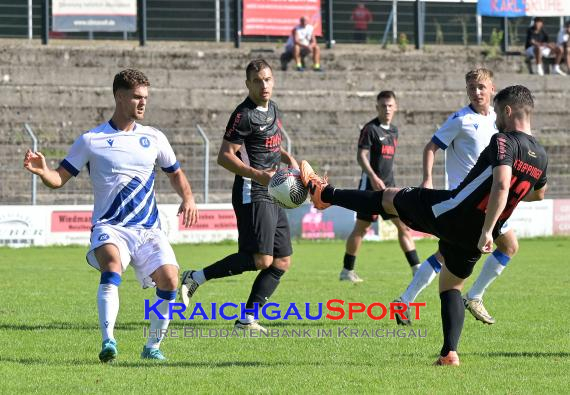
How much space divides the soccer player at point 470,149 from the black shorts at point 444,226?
2173 mm

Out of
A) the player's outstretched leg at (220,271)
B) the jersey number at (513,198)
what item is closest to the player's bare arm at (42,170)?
the player's outstretched leg at (220,271)

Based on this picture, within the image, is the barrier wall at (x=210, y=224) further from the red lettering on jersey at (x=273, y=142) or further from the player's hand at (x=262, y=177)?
the player's hand at (x=262, y=177)

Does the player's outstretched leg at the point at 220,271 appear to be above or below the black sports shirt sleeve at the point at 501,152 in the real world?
below

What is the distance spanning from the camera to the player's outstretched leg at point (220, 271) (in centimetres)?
1000

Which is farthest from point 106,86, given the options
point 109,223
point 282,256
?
point 109,223

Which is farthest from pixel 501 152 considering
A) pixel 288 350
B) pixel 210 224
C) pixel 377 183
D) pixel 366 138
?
pixel 210 224

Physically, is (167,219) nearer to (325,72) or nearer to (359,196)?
(325,72)

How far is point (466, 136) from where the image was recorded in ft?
34.6

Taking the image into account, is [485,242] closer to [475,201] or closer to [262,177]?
[475,201]

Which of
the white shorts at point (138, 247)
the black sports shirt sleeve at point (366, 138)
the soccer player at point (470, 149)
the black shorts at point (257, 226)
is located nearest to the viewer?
the white shorts at point (138, 247)

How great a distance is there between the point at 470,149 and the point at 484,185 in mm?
3035

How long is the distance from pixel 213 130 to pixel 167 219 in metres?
4.26

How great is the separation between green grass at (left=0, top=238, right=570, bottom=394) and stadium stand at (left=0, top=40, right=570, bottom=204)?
35.0 ft

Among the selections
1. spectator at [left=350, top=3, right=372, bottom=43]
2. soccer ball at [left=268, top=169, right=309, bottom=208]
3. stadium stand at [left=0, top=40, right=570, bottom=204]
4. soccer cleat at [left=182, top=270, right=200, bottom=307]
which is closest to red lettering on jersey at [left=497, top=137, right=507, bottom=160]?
soccer ball at [left=268, top=169, right=309, bottom=208]
